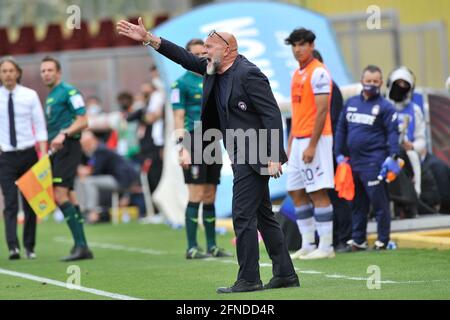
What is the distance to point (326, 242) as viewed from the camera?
505 inches

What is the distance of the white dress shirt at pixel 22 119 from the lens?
14.6 metres

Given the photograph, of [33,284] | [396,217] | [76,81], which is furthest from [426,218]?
[76,81]

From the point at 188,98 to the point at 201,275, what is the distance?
9.21ft

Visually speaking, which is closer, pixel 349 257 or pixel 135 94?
pixel 349 257

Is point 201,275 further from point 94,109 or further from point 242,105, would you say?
point 94,109

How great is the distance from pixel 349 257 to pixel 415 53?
11.7 m

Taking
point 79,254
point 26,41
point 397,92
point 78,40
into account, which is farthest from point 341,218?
point 26,41

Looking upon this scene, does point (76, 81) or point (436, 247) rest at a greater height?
point (76, 81)

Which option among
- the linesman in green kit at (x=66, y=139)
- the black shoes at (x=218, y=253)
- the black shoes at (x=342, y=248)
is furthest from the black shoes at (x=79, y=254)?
the black shoes at (x=342, y=248)

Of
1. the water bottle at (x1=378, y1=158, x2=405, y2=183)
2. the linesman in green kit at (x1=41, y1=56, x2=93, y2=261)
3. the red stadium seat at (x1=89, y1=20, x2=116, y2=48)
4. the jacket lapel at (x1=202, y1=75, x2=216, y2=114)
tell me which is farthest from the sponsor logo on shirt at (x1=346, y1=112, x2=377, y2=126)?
the red stadium seat at (x1=89, y1=20, x2=116, y2=48)

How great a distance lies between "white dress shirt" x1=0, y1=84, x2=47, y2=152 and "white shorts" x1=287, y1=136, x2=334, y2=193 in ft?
11.3

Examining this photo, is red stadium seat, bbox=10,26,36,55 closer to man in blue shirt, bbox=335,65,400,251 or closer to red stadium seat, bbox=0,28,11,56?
red stadium seat, bbox=0,28,11,56

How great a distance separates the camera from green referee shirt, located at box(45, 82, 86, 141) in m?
14.1

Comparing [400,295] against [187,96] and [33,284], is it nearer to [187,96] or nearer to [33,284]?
[33,284]
